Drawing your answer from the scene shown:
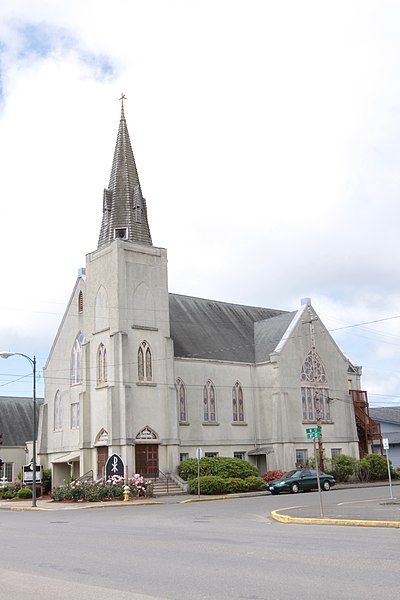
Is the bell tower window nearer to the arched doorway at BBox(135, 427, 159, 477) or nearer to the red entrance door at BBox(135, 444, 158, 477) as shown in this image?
the arched doorway at BBox(135, 427, 159, 477)

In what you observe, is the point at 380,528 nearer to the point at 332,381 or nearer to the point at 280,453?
the point at 280,453

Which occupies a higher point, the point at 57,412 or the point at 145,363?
the point at 145,363

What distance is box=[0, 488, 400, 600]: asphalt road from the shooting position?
942 cm

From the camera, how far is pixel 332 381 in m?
51.0

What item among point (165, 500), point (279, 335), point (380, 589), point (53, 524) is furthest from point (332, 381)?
point (380, 589)

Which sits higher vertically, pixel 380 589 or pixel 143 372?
pixel 143 372

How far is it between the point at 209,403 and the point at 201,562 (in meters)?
33.9

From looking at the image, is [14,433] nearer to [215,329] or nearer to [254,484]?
[215,329]

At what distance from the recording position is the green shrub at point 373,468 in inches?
1871

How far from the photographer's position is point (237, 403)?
156 feet

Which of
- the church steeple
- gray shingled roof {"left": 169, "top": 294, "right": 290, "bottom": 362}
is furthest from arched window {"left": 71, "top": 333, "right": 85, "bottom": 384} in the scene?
the church steeple

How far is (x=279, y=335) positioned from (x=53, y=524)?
95.2ft

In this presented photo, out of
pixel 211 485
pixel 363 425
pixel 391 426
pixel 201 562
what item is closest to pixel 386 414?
pixel 391 426

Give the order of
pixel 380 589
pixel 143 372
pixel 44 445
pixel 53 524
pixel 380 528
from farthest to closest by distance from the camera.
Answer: pixel 44 445, pixel 143 372, pixel 53 524, pixel 380 528, pixel 380 589
